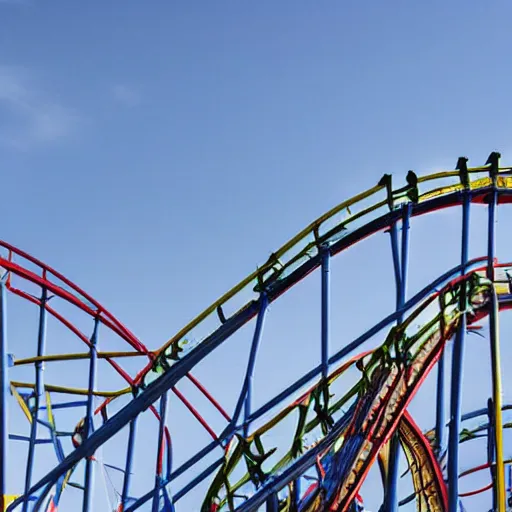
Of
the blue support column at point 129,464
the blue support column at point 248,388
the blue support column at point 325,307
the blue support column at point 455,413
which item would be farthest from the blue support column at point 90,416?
the blue support column at point 455,413

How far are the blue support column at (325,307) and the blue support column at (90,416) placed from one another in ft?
10.3

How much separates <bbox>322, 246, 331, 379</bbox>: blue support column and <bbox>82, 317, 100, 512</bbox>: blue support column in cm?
314

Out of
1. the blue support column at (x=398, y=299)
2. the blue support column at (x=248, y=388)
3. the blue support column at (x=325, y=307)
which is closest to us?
the blue support column at (x=398, y=299)

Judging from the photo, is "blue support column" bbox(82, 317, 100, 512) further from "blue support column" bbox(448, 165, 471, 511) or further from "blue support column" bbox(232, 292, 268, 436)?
"blue support column" bbox(448, 165, 471, 511)

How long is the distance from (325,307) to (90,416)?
367 cm

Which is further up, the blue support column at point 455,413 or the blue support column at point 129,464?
the blue support column at point 129,464

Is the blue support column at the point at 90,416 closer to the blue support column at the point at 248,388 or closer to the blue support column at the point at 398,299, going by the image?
the blue support column at the point at 248,388

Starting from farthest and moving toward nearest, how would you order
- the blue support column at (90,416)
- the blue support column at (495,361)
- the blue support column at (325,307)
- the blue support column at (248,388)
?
1. the blue support column at (90,416)
2. the blue support column at (248,388)
3. the blue support column at (325,307)
4. the blue support column at (495,361)

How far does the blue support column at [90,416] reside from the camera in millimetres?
14211

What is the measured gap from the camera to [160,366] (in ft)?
51.6

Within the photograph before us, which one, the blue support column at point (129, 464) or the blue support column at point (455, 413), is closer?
the blue support column at point (455, 413)

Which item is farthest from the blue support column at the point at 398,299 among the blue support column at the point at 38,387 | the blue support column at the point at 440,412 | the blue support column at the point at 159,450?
the blue support column at the point at 38,387

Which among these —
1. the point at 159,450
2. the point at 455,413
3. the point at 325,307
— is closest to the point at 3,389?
the point at 159,450

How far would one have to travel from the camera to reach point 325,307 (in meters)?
13.3
